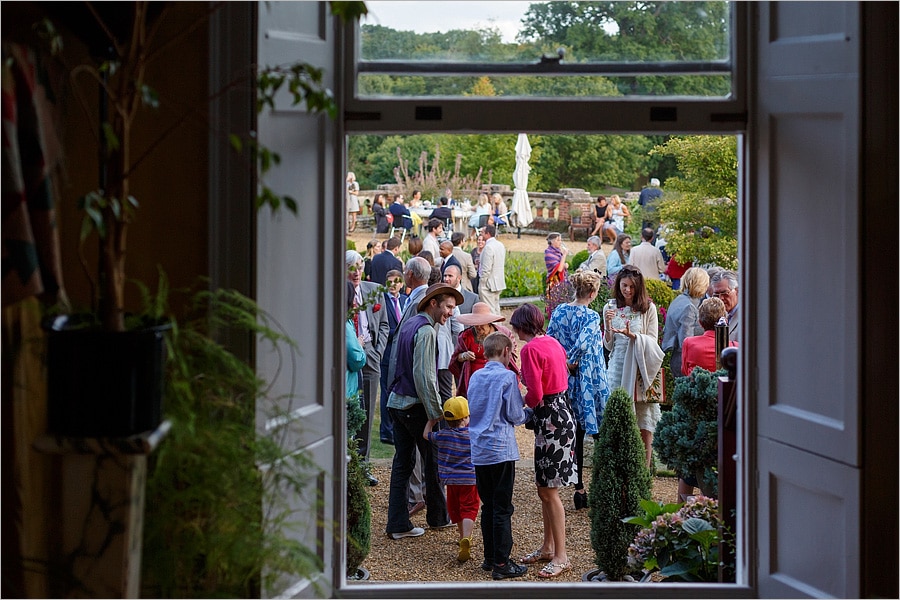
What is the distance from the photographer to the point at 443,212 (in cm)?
870

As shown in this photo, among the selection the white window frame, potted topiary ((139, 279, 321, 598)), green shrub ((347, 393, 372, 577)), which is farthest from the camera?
green shrub ((347, 393, 372, 577))

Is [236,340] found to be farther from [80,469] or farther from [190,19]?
[190,19]

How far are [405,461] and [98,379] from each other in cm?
332

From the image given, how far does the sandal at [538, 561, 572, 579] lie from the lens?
4.55 m

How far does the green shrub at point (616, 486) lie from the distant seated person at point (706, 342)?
1034 millimetres

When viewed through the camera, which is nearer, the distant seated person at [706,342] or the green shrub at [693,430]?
the green shrub at [693,430]

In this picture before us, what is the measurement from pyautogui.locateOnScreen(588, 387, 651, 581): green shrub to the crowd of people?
1.16 feet

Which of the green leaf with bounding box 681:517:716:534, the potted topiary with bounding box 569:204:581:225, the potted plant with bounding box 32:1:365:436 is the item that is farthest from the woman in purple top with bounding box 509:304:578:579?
Answer: the potted topiary with bounding box 569:204:581:225

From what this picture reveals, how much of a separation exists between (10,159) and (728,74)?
2.08 meters

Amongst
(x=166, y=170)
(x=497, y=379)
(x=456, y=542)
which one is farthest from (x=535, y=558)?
(x=166, y=170)

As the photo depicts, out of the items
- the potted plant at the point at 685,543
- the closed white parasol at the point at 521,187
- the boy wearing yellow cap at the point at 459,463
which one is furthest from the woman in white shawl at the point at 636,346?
the closed white parasol at the point at 521,187

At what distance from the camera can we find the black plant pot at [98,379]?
183cm

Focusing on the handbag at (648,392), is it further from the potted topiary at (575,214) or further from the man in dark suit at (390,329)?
the potted topiary at (575,214)

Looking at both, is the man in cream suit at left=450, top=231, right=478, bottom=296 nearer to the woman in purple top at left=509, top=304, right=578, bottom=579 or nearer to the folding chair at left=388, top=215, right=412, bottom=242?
the folding chair at left=388, top=215, right=412, bottom=242
